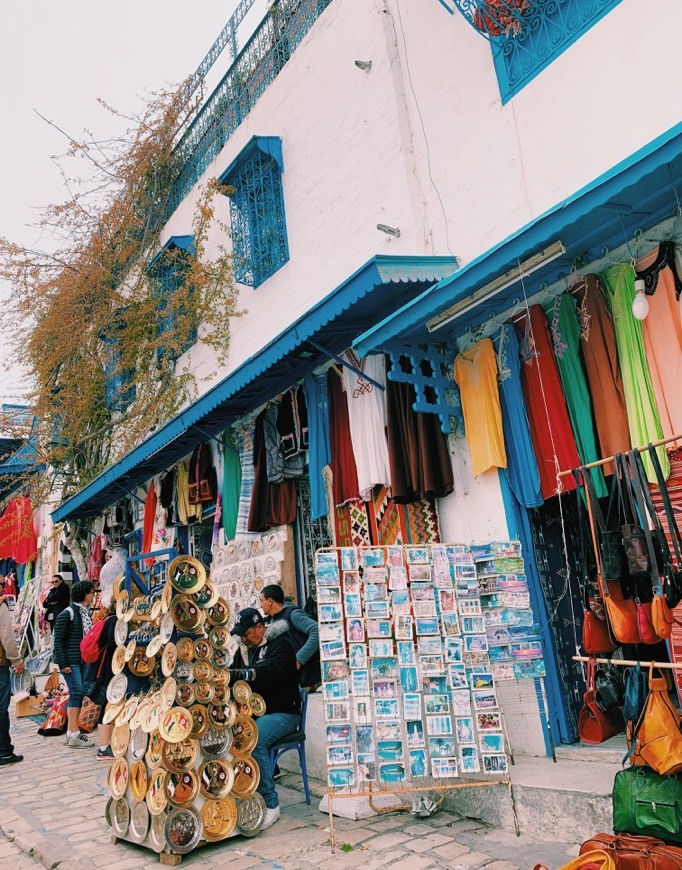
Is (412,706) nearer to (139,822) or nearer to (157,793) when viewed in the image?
(157,793)

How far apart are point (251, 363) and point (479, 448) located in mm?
2377

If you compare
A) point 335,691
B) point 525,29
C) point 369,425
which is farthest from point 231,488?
point 525,29

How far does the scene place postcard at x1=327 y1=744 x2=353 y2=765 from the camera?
4.30 m

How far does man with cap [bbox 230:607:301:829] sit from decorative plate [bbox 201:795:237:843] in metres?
0.35

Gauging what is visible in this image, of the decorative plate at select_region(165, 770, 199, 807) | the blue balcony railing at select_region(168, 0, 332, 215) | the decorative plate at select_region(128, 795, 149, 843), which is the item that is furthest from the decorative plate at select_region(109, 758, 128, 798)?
the blue balcony railing at select_region(168, 0, 332, 215)

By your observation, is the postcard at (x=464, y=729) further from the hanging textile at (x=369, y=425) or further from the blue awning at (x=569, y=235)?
the blue awning at (x=569, y=235)

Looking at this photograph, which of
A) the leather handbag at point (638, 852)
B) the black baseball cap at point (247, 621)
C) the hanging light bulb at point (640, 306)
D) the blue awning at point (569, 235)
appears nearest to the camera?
the leather handbag at point (638, 852)

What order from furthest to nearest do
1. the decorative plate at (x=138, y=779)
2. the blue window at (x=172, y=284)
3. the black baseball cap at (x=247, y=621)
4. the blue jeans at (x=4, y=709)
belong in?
the blue window at (x=172, y=284) → the blue jeans at (x=4, y=709) → the black baseball cap at (x=247, y=621) → the decorative plate at (x=138, y=779)

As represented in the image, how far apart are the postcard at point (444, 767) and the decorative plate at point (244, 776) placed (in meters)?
1.27

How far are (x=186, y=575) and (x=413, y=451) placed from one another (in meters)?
2.09

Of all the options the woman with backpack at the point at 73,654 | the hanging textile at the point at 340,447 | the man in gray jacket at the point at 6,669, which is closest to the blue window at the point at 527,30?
the hanging textile at the point at 340,447

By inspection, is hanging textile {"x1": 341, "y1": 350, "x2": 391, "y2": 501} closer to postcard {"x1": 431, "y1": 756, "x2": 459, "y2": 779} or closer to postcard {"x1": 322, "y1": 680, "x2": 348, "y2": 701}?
postcard {"x1": 322, "y1": 680, "x2": 348, "y2": 701}

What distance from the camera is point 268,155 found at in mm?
8250

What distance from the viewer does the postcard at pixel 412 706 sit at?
14.3 feet
